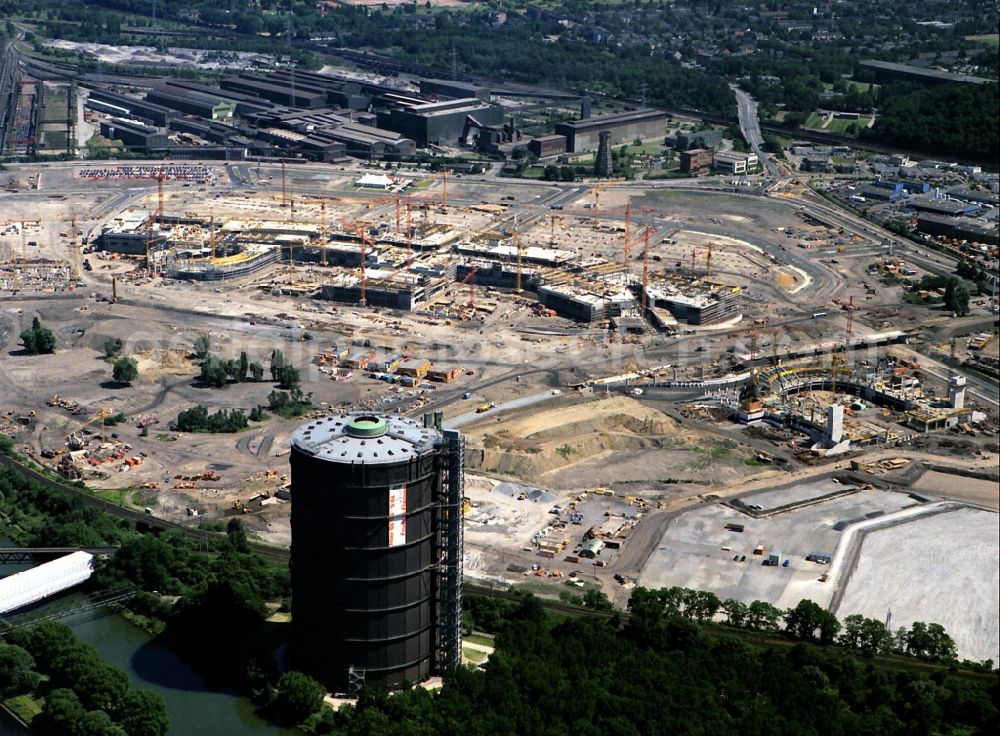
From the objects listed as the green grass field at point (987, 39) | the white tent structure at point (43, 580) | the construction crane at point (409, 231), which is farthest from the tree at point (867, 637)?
the green grass field at point (987, 39)

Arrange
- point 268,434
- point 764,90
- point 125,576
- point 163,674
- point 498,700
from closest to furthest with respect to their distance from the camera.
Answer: point 498,700, point 163,674, point 125,576, point 268,434, point 764,90

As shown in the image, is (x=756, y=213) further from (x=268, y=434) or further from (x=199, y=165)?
(x=268, y=434)

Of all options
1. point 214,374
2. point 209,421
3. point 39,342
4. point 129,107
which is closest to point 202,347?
point 214,374

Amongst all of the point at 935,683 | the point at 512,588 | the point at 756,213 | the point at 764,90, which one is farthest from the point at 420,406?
the point at 764,90

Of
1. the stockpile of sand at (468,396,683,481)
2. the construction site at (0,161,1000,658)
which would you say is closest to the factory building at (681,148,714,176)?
the construction site at (0,161,1000,658)

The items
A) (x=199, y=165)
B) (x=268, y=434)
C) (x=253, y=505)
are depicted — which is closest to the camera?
(x=253, y=505)

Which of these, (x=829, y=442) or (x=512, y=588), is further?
(x=829, y=442)
